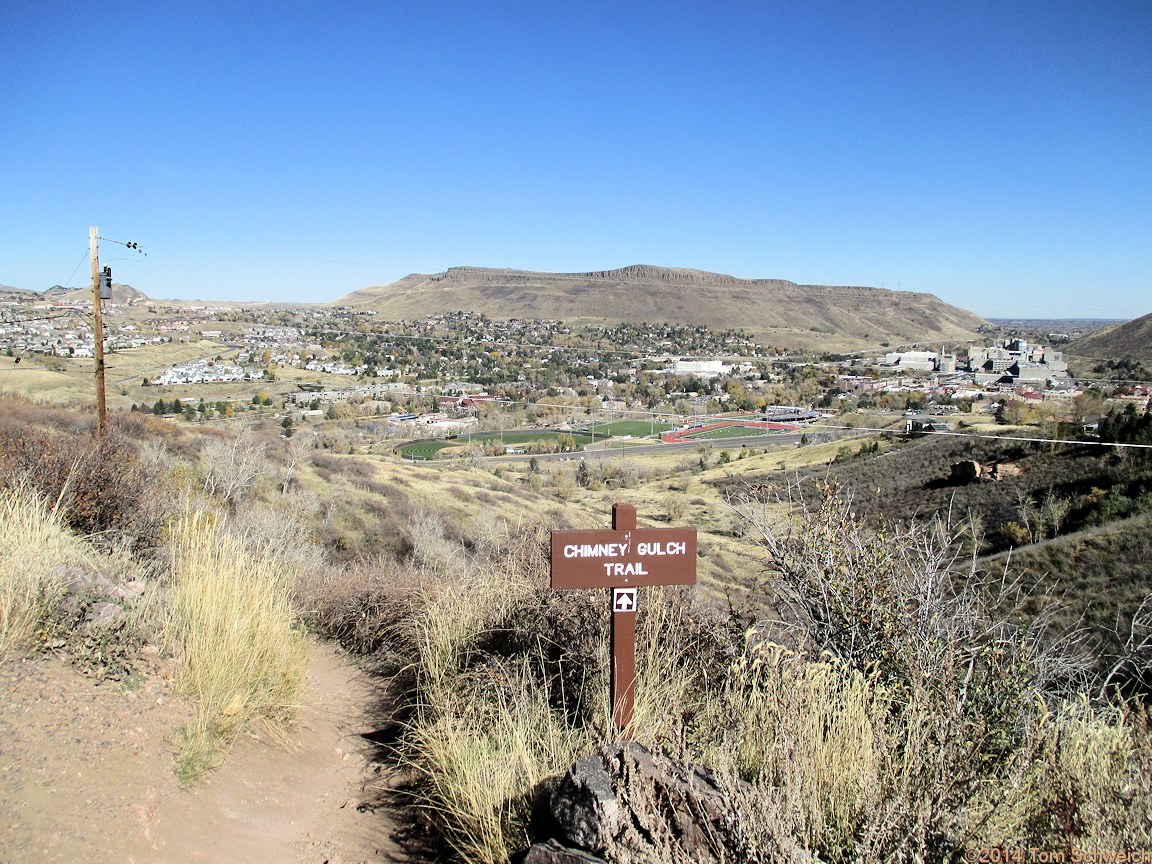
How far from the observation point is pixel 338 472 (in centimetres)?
2495

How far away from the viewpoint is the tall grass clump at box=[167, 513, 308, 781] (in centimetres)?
436

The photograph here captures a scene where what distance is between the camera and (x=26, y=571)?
14.2 ft

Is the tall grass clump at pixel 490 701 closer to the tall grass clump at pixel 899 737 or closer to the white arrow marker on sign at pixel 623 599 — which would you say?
the white arrow marker on sign at pixel 623 599

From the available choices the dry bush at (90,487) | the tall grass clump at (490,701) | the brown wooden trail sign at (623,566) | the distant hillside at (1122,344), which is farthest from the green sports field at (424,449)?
the distant hillside at (1122,344)

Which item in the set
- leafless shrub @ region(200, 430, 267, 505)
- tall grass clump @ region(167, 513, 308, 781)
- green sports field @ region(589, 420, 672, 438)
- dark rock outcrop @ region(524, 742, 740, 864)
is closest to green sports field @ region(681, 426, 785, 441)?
green sports field @ region(589, 420, 672, 438)

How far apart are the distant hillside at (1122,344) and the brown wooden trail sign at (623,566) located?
48.9 meters

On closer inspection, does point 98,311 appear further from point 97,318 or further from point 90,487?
point 90,487

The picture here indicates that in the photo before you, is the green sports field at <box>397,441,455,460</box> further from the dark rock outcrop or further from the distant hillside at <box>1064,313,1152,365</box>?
the distant hillside at <box>1064,313,1152,365</box>

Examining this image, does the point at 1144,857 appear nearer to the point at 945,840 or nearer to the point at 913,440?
the point at 945,840

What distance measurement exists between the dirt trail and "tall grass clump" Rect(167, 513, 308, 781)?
0.49 feet

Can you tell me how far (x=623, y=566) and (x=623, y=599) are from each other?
213mm

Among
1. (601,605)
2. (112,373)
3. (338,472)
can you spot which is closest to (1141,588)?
(601,605)

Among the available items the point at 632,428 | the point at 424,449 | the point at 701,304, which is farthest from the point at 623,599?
the point at 701,304

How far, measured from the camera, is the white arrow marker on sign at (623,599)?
159 inches
